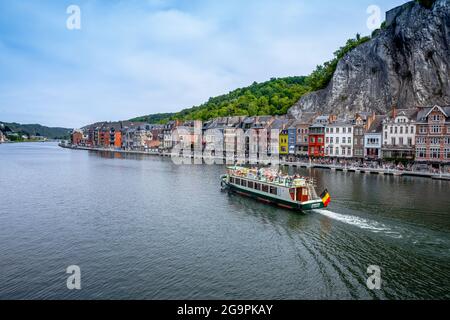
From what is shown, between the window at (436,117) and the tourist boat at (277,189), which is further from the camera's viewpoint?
the window at (436,117)

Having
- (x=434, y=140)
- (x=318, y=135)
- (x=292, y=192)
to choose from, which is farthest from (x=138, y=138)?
(x=292, y=192)

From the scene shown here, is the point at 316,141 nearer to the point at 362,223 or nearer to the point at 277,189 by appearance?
the point at 277,189

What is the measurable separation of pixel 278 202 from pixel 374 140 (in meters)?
49.4

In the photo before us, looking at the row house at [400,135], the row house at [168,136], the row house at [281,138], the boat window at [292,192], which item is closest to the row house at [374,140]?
the row house at [400,135]

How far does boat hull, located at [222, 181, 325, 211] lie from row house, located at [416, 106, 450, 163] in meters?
42.6

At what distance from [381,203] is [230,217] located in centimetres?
1785

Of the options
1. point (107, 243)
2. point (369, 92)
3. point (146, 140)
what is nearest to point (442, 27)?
point (369, 92)

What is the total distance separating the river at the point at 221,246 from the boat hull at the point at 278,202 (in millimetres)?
1296

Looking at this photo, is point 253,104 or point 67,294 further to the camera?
point 253,104

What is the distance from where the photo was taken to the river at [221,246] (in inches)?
834

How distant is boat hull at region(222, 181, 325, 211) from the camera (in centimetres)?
3812

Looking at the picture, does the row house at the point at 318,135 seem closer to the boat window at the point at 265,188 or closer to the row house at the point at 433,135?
the row house at the point at 433,135

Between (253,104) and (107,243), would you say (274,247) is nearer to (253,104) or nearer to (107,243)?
(107,243)

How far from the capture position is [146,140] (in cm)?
18188
